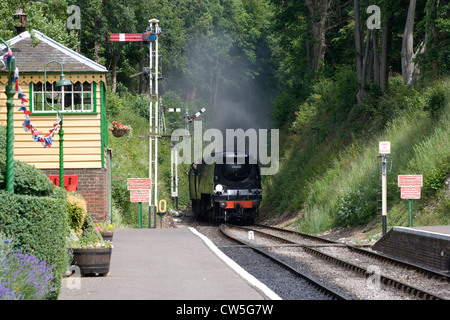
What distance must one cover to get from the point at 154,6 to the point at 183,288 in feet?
153

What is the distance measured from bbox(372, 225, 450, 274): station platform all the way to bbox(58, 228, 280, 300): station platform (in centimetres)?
434

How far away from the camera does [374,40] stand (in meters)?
31.5

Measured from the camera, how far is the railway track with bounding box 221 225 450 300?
1118 cm

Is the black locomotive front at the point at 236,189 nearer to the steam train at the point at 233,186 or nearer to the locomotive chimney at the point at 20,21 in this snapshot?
the steam train at the point at 233,186

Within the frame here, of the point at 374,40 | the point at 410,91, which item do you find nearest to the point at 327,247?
the point at 410,91

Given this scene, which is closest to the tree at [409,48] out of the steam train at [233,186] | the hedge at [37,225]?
the steam train at [233,186]

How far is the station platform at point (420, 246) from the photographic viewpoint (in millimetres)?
13539

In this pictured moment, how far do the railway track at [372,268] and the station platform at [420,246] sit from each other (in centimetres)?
59

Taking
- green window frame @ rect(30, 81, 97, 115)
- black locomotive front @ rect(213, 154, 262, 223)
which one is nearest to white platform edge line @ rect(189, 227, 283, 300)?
green window frame @ rect(30, 81, 97, 115)

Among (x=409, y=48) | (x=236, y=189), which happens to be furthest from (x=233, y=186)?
(x=409, y=48)

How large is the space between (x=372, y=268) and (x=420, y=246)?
64.5 inches

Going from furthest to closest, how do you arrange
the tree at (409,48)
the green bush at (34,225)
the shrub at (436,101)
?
the tree at (409,48) → the shrub at (436,101) → the green bush at (34,225)

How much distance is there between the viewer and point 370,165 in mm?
24422
